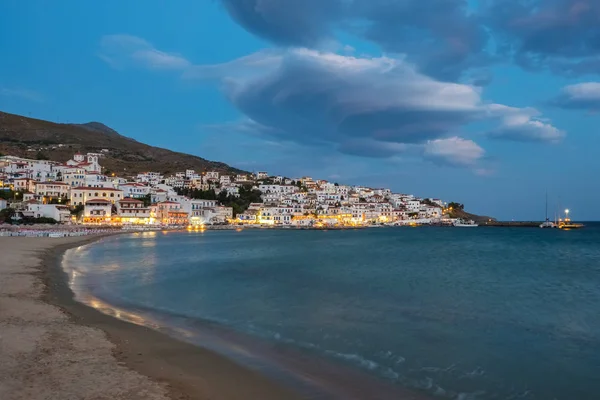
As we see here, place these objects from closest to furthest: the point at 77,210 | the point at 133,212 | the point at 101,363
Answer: the point at 101,363
the point at 77,210
the point at 133,212

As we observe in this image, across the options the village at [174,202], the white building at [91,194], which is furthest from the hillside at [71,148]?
the white building at [91,194]

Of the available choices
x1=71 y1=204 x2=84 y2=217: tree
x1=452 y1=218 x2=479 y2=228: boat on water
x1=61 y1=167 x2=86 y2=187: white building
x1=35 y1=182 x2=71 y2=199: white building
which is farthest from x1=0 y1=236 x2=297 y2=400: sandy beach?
x1=452 y1=218 x2=479 y2=228: boat on water

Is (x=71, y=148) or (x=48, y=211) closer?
(x=48, y=211)

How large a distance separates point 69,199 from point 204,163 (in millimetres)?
116057

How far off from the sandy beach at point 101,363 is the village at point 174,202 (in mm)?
59896

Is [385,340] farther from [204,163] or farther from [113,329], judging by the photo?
[204,163]

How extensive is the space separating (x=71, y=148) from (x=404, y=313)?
14998 centimetres

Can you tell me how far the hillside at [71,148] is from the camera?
129625 millimetres

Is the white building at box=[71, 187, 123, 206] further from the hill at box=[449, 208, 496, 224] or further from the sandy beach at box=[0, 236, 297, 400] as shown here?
the hill at box=[449, 208, 496, 224]

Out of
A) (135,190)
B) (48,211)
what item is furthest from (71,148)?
(48,211)

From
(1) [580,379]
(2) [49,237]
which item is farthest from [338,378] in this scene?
(2) [49,237]

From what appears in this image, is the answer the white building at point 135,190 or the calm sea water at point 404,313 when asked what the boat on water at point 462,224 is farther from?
the calm sea water at point 404,313

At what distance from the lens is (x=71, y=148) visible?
142m

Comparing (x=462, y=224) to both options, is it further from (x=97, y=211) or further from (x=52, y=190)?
(x=52, y=190)
